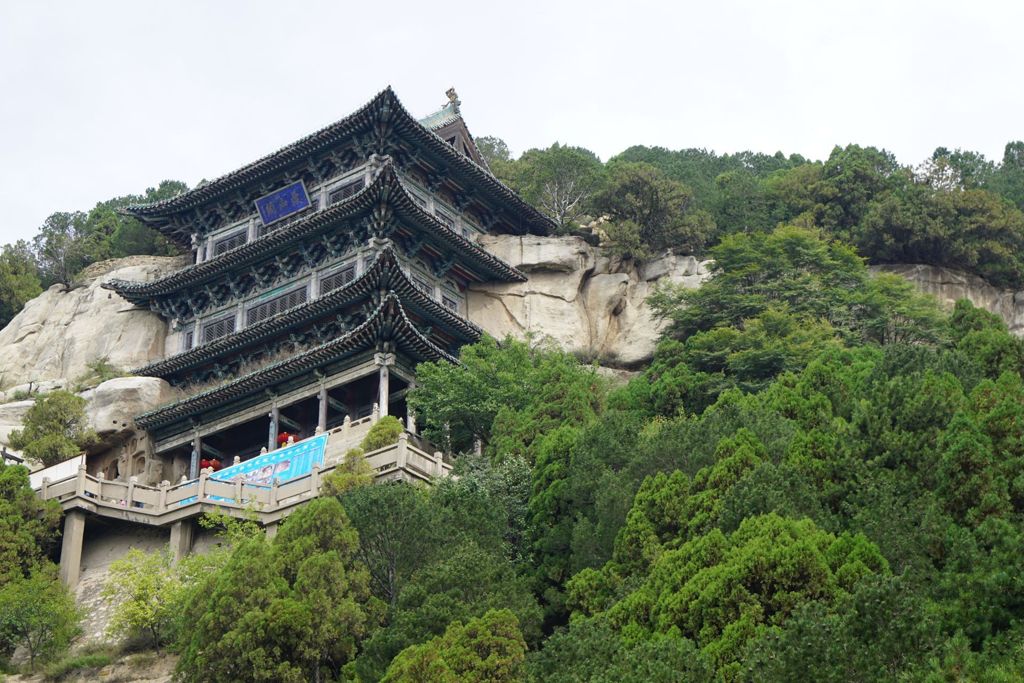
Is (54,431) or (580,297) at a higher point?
(580,297)

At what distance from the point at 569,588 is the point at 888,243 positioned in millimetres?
25101

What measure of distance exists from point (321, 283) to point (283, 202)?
4.35m

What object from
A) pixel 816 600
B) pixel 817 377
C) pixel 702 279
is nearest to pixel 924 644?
pixel 816 600

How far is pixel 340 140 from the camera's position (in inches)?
1906

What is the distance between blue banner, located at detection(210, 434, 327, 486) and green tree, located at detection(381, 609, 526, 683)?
1210cm

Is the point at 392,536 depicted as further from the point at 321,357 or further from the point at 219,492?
the point at 321,357

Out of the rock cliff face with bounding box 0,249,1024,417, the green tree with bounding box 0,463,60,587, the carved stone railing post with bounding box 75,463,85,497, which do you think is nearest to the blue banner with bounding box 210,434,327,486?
the carved stone railing post with bounding box 75,463,85,497

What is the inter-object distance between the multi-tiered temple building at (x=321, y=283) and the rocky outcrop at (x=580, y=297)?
0.99 m

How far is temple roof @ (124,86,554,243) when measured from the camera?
4712cm

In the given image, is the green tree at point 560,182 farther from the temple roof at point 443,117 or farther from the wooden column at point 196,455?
the wooden column at point 196,455

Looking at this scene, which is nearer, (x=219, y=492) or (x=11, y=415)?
(x=219, y=492)

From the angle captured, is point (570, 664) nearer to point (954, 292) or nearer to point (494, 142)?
point (954, 292)

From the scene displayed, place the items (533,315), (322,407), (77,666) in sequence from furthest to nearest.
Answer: (533,315)
(322,407)
(77,666)

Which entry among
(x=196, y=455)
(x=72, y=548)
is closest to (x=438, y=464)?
(x=72, y=548)
